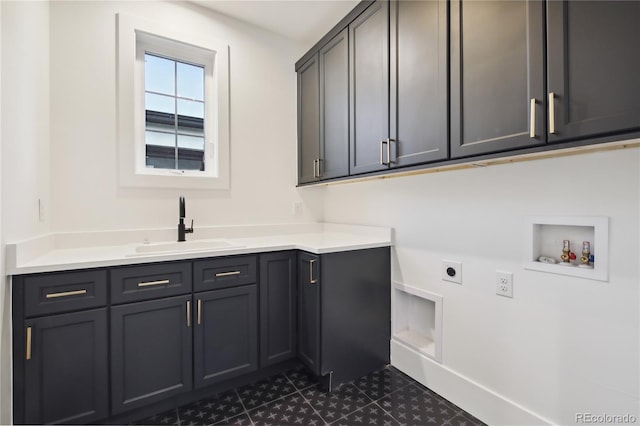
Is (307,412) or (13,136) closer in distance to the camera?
(13,136)

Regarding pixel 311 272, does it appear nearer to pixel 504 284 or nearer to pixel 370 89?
pixel 504 284

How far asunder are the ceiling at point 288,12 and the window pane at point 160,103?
0.75m

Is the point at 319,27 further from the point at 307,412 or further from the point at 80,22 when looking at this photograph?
the point at 307,412

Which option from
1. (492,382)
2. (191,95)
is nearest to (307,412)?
(492,382)

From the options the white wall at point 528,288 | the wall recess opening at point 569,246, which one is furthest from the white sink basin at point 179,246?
the wall recess opening at point 569,246

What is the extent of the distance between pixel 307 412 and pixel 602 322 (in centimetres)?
145

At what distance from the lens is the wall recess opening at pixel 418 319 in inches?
71.9

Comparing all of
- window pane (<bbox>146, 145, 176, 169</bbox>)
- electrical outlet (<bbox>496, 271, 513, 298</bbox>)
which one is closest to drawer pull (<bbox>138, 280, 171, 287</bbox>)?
window pane (<bbox>146, 145, 176, 169</bbox>)

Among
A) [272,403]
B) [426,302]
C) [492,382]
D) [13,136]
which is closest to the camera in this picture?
[13,136]

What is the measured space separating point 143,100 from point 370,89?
1.60 metres

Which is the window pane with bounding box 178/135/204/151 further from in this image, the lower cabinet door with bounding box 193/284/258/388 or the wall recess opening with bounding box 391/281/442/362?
the wall recess opening with bounding box 391/281/442/362

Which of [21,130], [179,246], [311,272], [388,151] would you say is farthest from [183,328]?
[388,151]

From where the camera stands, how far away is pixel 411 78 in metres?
1.56

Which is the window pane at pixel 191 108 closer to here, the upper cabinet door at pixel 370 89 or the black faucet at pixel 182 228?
the black faucet at pixel 182 228
